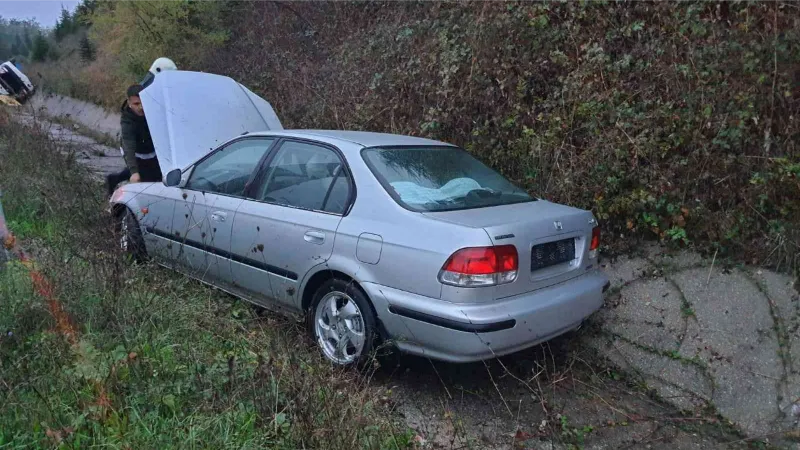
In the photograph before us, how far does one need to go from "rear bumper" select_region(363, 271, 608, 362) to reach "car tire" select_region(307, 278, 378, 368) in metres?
0.11

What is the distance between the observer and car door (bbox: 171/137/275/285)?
4840mm

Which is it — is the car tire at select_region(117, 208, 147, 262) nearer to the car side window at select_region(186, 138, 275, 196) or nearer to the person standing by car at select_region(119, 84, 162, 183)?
the car side window at select_region(186, 138, 275, 196)

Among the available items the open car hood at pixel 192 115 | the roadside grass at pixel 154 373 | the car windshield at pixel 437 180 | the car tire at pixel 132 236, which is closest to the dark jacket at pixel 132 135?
the open car hood at pixel 192 115

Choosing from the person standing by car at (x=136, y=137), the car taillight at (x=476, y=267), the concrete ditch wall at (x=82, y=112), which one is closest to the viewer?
the car taillight at (x=476, y=267)

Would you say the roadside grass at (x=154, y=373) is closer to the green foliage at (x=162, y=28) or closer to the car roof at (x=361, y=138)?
the car roof at (x=361, y=138)

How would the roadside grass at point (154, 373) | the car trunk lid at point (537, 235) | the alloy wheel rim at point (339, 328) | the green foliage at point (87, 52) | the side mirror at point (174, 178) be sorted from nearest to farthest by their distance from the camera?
the roadside grass at point (154, 373), the car trunk lid at point (537, 235), the alloy wheel rim at point (339, 328), the side mirror at point (174, 178), the green foliage at point (87, 52)

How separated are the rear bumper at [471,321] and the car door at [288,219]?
1.99 feet

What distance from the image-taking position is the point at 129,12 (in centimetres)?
1389

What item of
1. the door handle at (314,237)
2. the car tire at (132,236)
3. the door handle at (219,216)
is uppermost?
the door handle at (219,216)

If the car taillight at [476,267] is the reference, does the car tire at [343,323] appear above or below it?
below

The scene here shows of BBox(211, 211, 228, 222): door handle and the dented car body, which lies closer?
the dented car body

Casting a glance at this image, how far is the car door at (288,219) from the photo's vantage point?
4219 millimetres

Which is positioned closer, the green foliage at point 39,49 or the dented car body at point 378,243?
→ the dented car body at point 378,243

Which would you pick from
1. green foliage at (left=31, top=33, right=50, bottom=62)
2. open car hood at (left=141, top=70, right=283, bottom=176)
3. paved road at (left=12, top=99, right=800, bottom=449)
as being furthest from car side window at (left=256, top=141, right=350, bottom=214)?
green foliage at (left=31, top=33, right=50, bottom=62)
